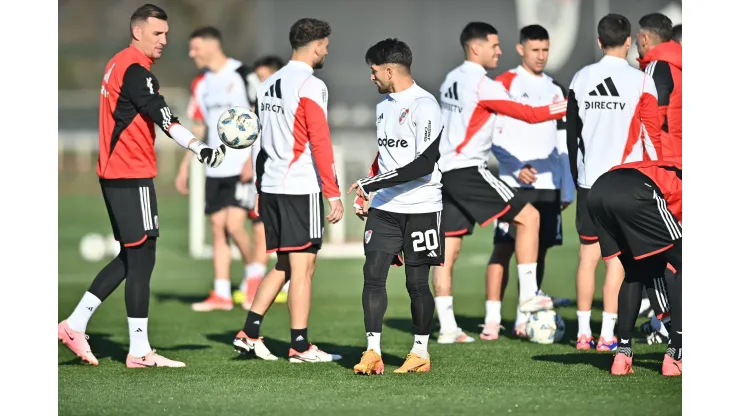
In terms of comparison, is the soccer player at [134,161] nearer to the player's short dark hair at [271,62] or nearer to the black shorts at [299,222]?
the black shorts at [299,222]

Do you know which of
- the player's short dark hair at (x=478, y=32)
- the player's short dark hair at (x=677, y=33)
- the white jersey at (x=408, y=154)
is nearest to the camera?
the white jersey at (x=408, y=154)

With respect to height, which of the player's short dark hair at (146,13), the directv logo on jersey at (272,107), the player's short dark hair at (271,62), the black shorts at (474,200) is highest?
the player's short dark hair at (271,62)

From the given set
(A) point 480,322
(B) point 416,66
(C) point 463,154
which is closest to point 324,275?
(A) point 480,322

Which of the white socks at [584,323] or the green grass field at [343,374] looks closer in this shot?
the green grass field at [343,374]

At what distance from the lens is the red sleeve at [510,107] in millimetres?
8844

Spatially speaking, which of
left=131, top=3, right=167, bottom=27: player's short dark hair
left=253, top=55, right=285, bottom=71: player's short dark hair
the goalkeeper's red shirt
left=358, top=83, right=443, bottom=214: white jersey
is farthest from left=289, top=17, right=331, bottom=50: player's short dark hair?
left=253, top=55, right=285, bottom=71: player's short dark hair

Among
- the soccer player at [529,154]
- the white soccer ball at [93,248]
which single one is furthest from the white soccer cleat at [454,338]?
the white soccer ball at [93,248]

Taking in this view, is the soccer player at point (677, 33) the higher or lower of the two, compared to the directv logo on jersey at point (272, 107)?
higher

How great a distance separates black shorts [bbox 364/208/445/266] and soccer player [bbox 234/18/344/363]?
24.6 inches

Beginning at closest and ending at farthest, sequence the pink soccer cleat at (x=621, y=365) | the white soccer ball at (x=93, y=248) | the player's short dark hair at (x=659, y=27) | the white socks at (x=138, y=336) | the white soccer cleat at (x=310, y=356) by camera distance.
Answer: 1. the pink soccer cleat at (x=621, y=365)
2. the white socks at (x=138, y=336)
3. the white soccer cleat at (x=310, y=356)
4. the player's short dark hair at (x=659, y=27)
5. the white soccer ball at (x=93, y=248)

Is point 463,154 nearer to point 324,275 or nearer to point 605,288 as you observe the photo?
point 605,288

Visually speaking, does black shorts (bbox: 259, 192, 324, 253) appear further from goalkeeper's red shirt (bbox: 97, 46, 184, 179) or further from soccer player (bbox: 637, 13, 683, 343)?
soccer player (bbox: 637, 13, 683, 343)

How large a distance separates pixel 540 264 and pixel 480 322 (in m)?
0.81

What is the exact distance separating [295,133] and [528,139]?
2267mm
